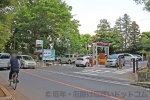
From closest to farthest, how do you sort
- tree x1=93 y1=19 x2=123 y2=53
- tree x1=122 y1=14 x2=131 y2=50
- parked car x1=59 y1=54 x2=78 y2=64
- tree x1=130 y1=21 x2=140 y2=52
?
parked car x1=59 y1=54 x2=78 y2=64, tree x1=93 y1=19 x2=123 y2=53, tree x1=130 y1=21 x2=140 y2=52, tree x1=122 y1=14 x2=131 y2=50

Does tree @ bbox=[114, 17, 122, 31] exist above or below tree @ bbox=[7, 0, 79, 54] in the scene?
Answer: above

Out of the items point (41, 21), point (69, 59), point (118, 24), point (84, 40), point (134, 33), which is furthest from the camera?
point (84, 40)

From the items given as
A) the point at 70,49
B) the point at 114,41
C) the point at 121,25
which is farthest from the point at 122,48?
the point at 70,49

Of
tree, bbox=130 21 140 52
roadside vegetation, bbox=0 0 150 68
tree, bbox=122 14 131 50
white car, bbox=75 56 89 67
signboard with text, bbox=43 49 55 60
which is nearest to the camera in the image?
roadside vegetation, bbox=0 0 150 68

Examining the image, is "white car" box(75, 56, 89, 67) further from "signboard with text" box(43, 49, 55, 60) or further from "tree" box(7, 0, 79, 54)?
"tree" box(7, 0, 79, 54)

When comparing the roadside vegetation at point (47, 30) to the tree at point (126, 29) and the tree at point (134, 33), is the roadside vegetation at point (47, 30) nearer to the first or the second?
the tree at point (134, 33)

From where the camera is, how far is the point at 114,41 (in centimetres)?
6481

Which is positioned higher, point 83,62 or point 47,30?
point 47,30

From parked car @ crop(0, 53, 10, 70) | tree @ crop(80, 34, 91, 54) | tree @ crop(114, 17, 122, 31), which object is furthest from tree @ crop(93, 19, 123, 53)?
parked car @ crop(0, 53, 10, 70)

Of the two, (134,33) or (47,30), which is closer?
(47,30)

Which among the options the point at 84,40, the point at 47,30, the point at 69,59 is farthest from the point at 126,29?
the point at 47,30

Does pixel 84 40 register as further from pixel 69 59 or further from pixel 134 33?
pixel 69 59

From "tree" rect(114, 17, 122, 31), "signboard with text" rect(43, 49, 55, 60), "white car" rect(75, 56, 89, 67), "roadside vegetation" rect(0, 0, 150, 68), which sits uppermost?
"tree" rect(114, 17, 122, 31)

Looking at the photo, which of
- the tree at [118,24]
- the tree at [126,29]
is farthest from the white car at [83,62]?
the tree at [118,24]
